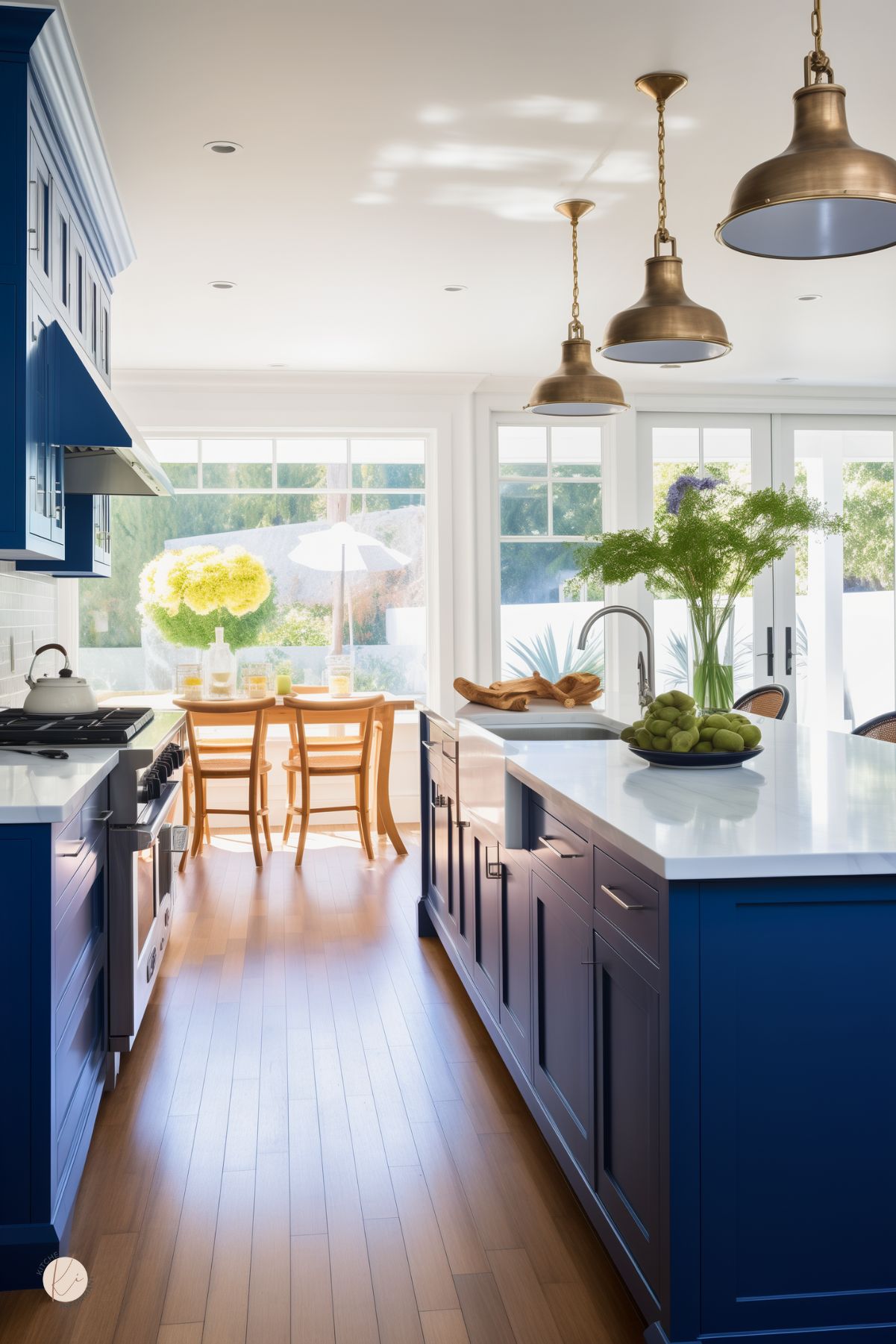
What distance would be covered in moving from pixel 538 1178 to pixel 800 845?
4.01 feet

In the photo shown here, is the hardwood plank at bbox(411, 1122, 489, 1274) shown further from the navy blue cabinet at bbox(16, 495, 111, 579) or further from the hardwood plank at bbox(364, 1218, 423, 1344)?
the navy blue cabinet at bbox(16, 495, 111, 579)

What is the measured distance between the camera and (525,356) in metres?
6.50

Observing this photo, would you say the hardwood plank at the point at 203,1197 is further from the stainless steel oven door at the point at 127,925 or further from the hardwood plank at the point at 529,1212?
the hardwood plank at the point at 529,1212

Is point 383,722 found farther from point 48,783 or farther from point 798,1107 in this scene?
point 798,1107

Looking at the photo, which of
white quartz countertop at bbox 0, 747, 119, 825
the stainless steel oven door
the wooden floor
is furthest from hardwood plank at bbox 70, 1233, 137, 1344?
white quartz countertop at bbox 0, 747, 119, 825

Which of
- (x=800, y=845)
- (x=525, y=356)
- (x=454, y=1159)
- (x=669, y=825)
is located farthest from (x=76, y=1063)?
(x=525, y=356)

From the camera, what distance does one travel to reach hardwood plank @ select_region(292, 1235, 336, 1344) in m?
1.96

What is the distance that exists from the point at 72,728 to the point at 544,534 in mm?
4403

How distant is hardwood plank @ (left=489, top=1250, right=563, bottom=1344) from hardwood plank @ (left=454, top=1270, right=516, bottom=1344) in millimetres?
12

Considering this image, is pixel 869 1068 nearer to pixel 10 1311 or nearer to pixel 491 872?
pixel 491 872

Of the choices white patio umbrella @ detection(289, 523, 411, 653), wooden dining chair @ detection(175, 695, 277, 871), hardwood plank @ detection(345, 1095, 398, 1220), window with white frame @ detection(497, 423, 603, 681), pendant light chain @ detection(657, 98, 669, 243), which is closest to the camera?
hardwood plank @ detection(345, 1095, 398, 1220)

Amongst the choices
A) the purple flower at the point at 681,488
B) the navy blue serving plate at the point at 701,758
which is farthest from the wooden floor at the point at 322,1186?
the purple flower at the point at 681,488

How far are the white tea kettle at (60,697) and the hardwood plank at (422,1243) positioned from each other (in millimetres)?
1882

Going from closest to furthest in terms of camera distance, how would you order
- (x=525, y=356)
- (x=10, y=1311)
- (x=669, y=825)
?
(x=669, y=825), (x=10, y=1311), (x=525, y=356)
